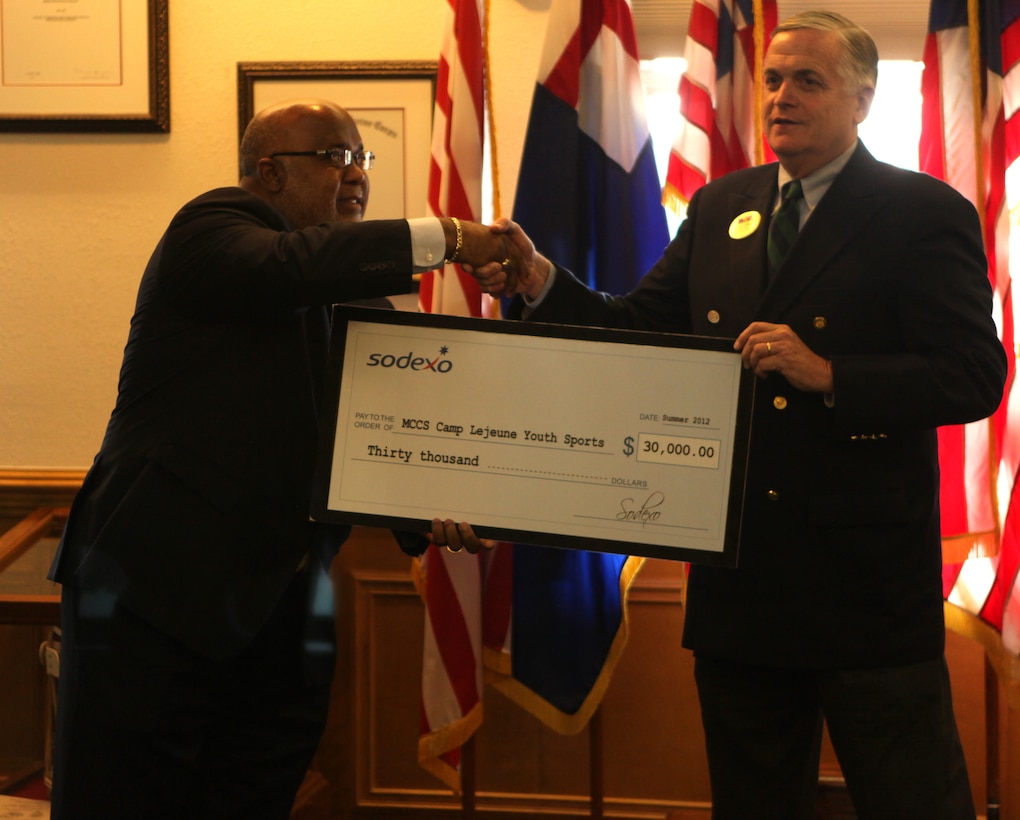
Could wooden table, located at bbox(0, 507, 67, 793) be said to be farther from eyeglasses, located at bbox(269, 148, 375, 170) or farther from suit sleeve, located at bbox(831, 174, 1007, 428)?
suit sleeve, located at bbox(831, 174, 1007, 428)

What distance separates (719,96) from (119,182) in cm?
Result: 182

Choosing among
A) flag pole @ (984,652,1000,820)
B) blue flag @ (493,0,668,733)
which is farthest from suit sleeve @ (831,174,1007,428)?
flag pole @ (984,652,1000,820)

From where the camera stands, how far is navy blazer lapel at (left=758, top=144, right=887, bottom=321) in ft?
5.77

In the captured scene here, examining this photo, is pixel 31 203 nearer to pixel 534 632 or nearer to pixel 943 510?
pixel 534 632

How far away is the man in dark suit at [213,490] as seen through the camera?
1.80 meters

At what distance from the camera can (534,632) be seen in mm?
2629

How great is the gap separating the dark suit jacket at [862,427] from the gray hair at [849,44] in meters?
0.17

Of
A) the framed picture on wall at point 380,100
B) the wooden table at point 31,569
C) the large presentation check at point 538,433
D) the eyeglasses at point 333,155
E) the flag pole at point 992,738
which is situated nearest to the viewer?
the large presentation check at point 538,433

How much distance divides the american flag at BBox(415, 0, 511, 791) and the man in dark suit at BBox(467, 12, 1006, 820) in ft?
2.91

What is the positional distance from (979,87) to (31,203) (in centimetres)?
274

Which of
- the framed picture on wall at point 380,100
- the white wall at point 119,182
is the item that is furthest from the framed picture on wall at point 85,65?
the framed picture on wall at point 380,100

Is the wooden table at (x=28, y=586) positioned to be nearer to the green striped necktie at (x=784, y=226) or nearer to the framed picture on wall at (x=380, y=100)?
the framed picture on wall at (x=380, y=100)

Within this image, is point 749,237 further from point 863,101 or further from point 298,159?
point 298,159

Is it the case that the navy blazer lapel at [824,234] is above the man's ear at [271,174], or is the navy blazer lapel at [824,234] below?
below
